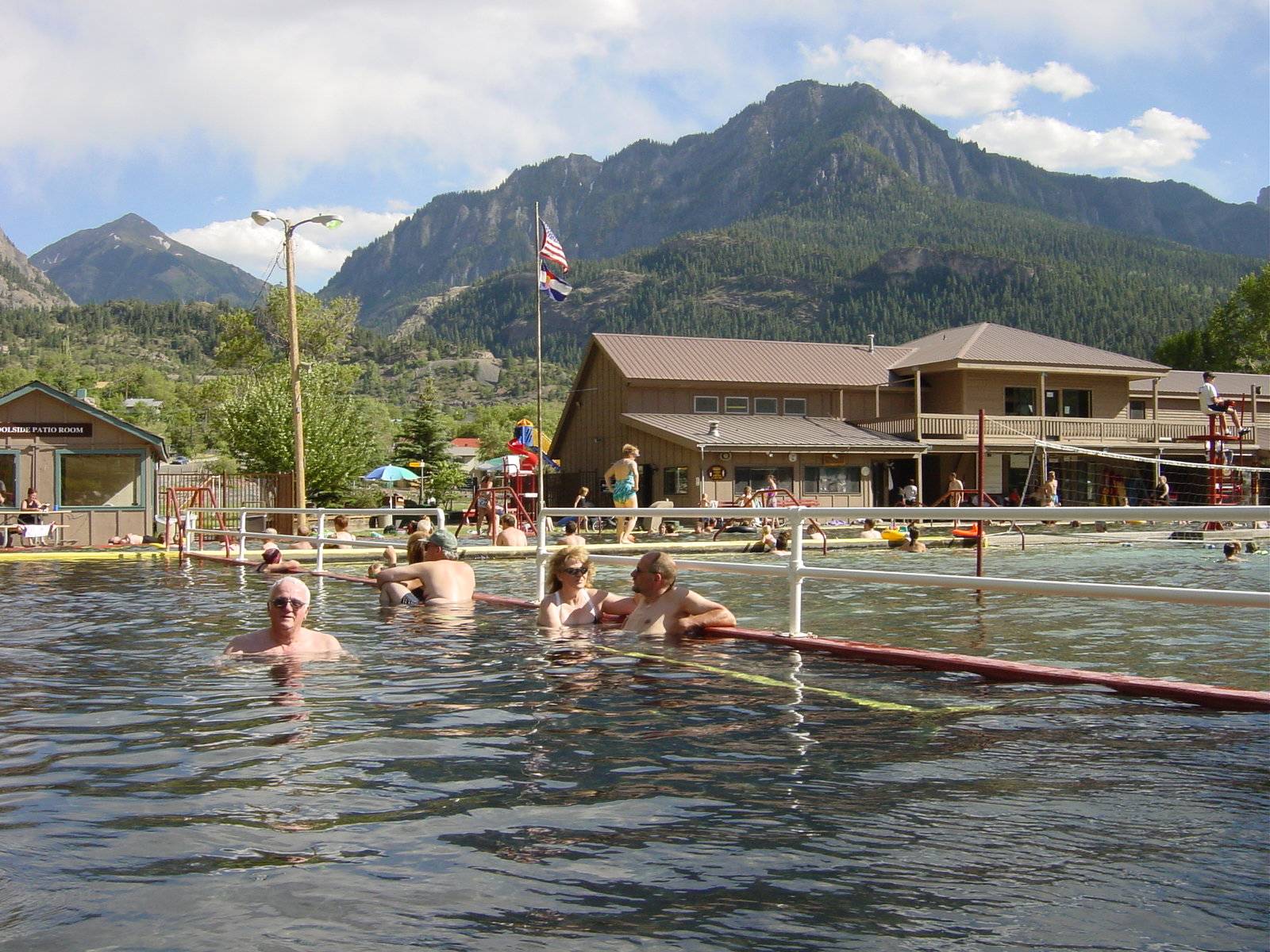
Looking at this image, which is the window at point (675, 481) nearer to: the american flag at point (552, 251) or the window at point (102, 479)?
the american flag at point (552, 251)

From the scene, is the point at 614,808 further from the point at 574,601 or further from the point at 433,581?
the point at 433,581

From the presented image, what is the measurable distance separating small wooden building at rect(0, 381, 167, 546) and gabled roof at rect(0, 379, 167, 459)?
0.03 m

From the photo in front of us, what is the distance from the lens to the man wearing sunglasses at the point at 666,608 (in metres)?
9.11

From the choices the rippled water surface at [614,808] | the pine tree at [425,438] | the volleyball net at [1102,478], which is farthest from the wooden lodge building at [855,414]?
the rippled water surface at [614,808]

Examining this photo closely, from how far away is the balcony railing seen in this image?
42281mm

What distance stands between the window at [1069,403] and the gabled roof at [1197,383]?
2809mm

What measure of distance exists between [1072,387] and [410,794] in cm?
4561

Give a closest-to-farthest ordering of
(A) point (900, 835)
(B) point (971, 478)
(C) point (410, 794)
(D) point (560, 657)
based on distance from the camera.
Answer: (A) point (900, 835) → (C) point (410, 794) → (D) point (560, 657) → (B) point (971, 478)

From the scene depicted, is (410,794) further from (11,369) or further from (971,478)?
(11,369)

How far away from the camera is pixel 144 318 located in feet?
520

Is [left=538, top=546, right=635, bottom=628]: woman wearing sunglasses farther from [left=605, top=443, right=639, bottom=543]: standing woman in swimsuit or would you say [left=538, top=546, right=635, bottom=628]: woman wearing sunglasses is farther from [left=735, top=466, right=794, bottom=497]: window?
[left=735, top=466, right=794, bottom=497]: window

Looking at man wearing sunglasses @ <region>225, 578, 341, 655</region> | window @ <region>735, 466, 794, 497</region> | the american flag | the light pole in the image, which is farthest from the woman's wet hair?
window @ <region>735, 466, 794, 497</region>

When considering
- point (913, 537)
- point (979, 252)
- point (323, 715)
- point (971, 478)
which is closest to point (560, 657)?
point (323, 715)

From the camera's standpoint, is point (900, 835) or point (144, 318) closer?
point (900, 835)
